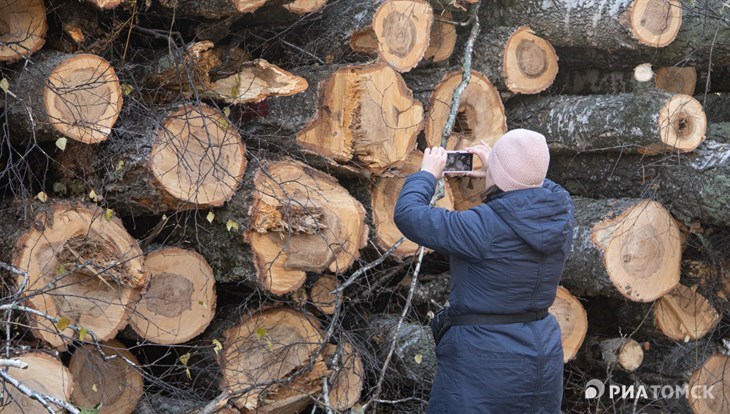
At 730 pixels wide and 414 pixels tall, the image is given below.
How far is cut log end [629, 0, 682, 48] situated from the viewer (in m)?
4.42

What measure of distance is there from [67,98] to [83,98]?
0.20ft

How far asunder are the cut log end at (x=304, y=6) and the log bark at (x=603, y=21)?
1.37 metres

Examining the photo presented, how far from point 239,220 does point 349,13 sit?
1.24 metres

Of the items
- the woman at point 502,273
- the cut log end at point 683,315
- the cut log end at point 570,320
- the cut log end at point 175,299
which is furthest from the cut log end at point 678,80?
the cut log end at point 175,299

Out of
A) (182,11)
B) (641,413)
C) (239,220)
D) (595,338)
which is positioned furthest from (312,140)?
(641,413)

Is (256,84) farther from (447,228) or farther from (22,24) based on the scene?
(447,228)

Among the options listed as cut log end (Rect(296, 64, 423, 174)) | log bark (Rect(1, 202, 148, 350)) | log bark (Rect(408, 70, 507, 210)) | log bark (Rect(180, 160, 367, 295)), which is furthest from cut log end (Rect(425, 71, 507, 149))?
log bark (Rect(1, 202, 148, 350))

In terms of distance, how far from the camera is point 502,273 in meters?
2.69

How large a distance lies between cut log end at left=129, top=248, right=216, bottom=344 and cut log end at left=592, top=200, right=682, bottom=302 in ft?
6.27

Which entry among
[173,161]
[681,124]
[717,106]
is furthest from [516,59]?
[173,161]

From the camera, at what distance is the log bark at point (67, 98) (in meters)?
3.30

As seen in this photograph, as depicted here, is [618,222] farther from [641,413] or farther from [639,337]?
[641,413]

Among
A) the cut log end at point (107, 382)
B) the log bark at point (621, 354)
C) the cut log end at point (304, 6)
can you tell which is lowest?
the cut log end at point (107, 382)

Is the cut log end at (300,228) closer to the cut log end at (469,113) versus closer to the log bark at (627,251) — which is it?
the cut log end at (469,113)
